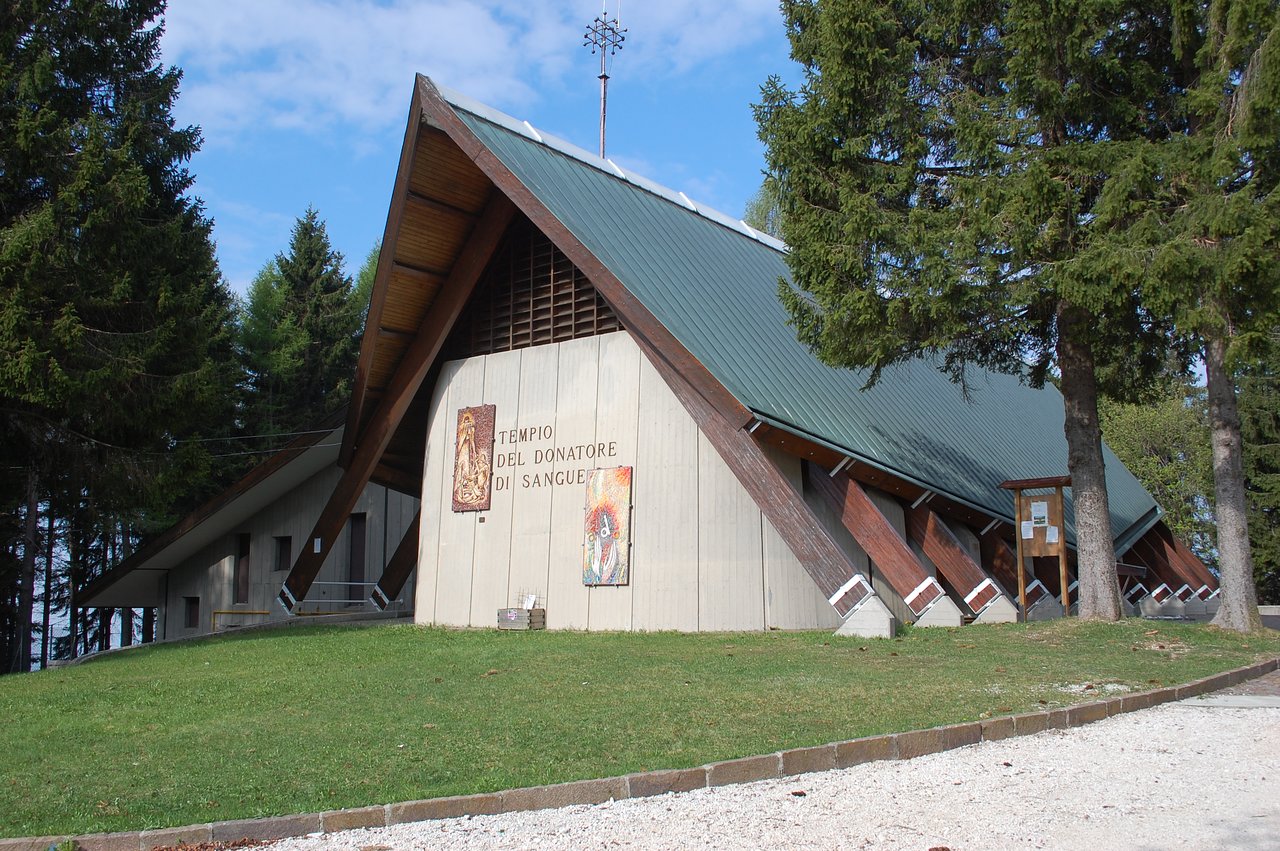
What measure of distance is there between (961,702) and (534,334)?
1152 centimetres

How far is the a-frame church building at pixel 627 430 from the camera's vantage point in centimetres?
1473

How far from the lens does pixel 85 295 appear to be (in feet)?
56.7

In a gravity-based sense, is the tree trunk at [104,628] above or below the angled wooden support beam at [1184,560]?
below

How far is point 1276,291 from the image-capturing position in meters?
10.4

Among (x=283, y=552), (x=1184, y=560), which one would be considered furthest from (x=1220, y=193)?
(x=283, y=552)

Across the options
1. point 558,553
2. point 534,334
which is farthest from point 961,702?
point 534,334

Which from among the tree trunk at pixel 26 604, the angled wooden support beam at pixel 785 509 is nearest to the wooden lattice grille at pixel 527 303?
the angled wooden support beam at pixel 785 509

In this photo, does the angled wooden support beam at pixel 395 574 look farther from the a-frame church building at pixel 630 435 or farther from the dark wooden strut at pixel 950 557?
the dark wooden strut at pixel 950 557

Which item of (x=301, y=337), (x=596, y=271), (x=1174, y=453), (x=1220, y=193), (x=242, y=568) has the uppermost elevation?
(x=301, y=337)

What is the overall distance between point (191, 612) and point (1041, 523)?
20.8 meters

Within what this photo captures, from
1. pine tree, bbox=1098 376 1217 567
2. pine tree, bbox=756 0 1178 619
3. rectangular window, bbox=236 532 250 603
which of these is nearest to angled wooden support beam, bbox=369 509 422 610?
rectangular window, bbox=236 532 250 603

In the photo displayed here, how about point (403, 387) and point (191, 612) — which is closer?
point (403, 387)

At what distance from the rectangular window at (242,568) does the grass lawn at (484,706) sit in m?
11.5

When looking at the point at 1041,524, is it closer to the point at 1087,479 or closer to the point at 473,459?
the point at 1087,479
